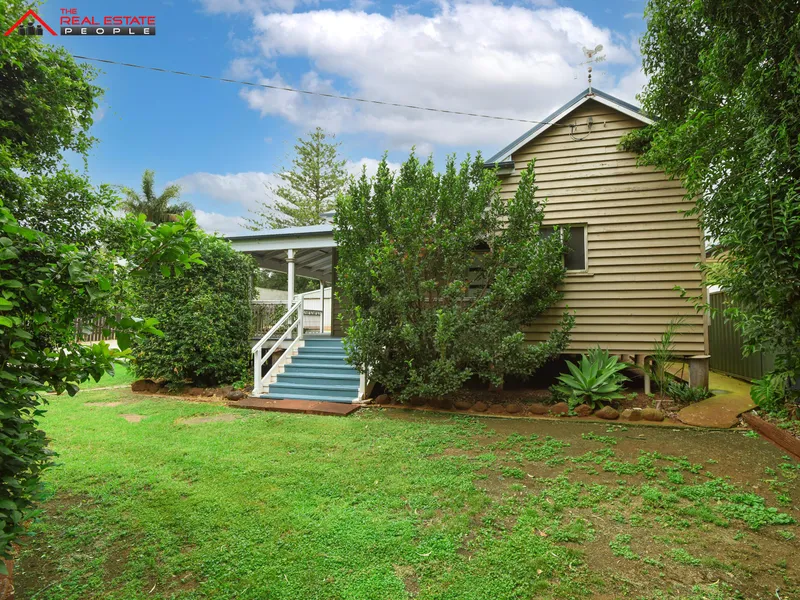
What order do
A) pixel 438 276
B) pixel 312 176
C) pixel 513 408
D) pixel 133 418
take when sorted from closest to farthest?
pixel 133 418 → pixel 513 408 → pixel 438 276 → pixel 312 176

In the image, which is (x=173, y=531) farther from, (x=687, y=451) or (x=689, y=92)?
(x=689, y=92)

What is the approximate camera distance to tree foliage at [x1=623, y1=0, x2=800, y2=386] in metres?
4.36

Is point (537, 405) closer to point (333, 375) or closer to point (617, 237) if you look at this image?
point (617, 237)

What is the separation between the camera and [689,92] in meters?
6.82

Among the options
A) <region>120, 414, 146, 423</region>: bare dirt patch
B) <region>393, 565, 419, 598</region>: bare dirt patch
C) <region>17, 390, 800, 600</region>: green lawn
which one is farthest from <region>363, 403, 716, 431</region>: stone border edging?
<region>393, 565, 419, 598</region>: bare dirt patch

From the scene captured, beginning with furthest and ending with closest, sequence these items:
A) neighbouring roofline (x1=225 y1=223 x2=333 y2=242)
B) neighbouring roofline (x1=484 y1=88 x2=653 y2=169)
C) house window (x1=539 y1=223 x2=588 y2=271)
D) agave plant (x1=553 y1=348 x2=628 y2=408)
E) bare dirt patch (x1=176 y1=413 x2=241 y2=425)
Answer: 1. neighbouring roofline (x1=225 y1=223 x2=333 y2=242)
2. house window (x1=539 y1=223 x2=588 y2=271)
3. neighbouring roofline (x1=484 y1=88 x2=653 y2=169)
4. agave plant (x1=553 y1=348 x2=628 y2=408)
5. bare dirt patch (x1=176 y1=413 x2=241 y2=425)

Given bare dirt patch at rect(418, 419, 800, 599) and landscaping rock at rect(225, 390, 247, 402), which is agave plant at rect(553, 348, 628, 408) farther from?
landscaping rock at rect(225, 390, 247, 402)

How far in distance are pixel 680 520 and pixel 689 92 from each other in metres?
6.63

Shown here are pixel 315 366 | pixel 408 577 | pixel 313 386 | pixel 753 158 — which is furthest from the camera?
pixel 315 366

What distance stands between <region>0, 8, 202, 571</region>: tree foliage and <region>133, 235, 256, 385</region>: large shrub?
4615 mm

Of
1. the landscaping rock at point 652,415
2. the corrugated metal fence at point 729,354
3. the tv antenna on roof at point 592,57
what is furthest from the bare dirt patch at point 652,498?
the tv antenna on roof at point 592,57

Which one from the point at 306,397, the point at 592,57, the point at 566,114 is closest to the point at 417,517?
the point at 306,397

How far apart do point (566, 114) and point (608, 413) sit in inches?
208

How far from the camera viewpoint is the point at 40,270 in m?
1.84
